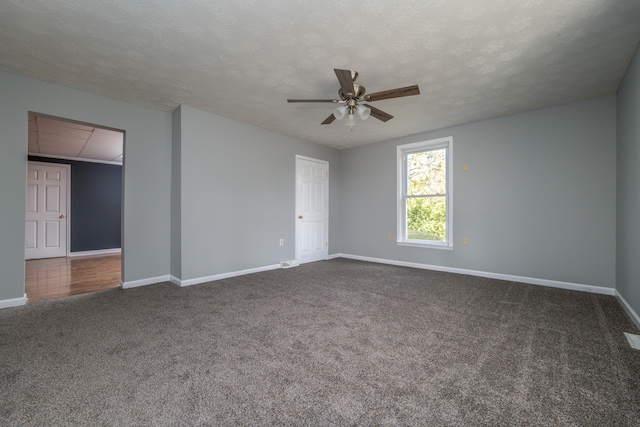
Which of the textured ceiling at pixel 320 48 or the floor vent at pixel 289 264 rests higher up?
the textured ceiling at pixel 320 48

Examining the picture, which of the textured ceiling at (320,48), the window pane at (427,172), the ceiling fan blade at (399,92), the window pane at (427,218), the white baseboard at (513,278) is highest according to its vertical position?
the textured ceiling at (320,48)

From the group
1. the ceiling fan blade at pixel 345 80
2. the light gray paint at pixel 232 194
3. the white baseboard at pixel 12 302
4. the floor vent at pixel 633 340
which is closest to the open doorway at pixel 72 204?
the white baseboard at pixel 12 302

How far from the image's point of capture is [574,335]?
2217mm

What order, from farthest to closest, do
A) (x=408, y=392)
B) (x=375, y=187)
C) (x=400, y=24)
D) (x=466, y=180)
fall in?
(x=375, y=187)
(x=466, y=180)
(x=400, y=24)
(x=408, y=392)

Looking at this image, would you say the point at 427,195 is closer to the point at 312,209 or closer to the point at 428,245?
the point at 428,245

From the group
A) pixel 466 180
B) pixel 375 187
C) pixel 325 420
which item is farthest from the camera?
pixel 375 187

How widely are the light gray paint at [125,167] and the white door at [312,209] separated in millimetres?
2295

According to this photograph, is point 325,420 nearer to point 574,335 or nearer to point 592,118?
point 574,335

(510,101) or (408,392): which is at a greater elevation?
(510,101)

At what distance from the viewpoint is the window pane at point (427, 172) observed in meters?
4.77

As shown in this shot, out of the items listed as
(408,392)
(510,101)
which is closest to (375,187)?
(510,101)

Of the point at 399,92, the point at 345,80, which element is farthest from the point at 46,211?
the point at 399,92

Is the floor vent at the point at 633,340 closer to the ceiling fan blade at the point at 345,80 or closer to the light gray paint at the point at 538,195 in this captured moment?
the light gray paint at the point at 538,195

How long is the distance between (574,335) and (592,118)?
9.36 feet
